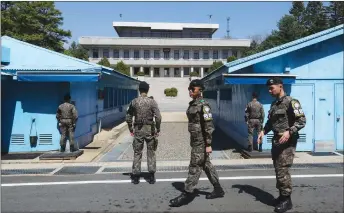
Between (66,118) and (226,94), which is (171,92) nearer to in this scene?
(226,94)

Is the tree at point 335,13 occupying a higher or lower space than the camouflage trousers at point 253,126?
higher

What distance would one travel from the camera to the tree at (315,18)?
44303 millimetres

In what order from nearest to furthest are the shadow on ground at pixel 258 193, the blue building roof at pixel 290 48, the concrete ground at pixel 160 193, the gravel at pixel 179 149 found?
the concrete ground at pixel 160 193
the shadow on ground at pixel 258 193
the blue building roof at pixel 290 48
the gravel at pixel 179 149

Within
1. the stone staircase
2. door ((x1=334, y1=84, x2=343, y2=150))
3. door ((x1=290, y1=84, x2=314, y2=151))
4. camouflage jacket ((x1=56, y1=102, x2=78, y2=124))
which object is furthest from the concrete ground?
the stone staircase

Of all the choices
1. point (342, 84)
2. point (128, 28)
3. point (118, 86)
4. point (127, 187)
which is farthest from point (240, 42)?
point (127, 187)

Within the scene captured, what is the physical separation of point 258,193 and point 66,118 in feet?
18.1

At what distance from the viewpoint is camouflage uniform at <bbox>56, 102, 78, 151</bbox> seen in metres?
8.62

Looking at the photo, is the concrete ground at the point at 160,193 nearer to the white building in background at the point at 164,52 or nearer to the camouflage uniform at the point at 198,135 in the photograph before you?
the camouflage uniform at the point at 198,135

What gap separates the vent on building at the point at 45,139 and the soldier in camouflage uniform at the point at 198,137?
597 cm

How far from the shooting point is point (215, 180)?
201 inches

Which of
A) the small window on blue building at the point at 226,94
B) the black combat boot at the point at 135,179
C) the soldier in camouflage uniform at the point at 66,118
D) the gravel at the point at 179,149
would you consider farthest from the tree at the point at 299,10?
the black combat boot at the point at 135,179

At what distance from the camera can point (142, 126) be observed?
6.24 meters

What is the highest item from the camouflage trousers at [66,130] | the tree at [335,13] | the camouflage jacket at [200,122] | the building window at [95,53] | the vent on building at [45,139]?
the tree at [335,13]

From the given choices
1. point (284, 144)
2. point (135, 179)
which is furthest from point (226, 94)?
point (284, 144)
